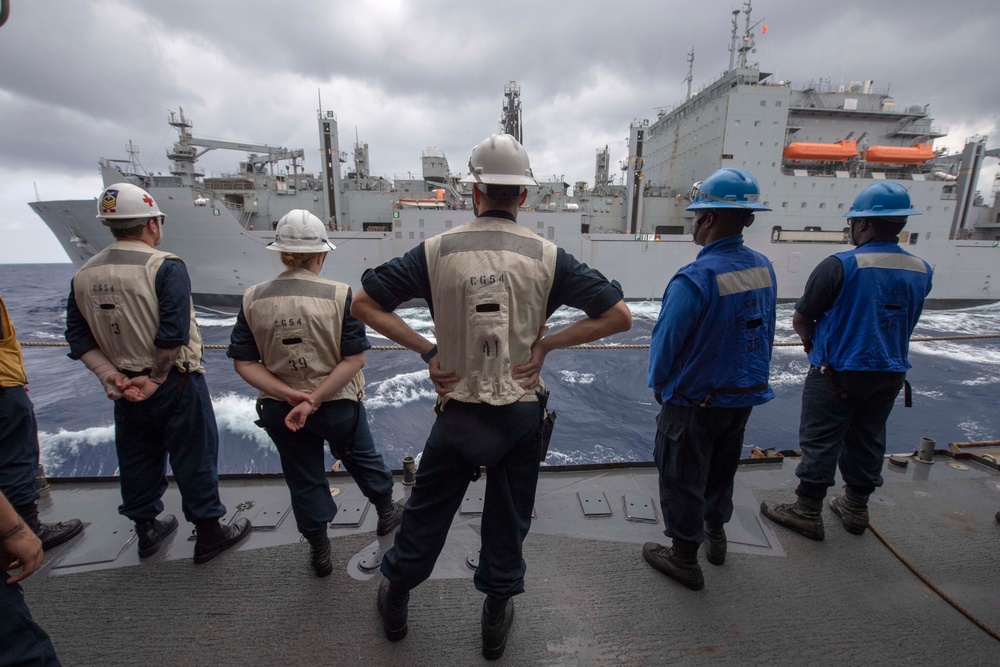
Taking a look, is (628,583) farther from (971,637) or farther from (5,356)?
(5,356)

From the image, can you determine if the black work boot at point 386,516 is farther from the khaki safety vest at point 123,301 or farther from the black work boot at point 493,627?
the khaki safety vest at point 123,301

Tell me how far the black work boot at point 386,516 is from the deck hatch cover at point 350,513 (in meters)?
0.16

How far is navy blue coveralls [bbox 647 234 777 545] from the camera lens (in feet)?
5.65

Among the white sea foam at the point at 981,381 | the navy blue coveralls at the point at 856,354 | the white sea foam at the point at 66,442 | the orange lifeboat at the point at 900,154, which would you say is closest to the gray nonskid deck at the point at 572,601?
the navy blue coveralls at the point at 856,354

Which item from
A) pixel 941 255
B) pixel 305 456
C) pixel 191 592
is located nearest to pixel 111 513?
pixel 191 592

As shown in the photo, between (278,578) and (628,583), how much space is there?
1606 mm

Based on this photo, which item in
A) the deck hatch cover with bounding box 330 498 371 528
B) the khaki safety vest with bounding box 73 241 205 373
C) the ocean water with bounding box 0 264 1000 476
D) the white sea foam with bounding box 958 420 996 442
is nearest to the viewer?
the khaki safety vest with bounding box 73 241 205 373

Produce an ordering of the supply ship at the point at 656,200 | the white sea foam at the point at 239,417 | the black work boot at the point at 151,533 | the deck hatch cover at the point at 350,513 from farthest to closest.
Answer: the supply ship at the point at 656,200
the white sea foam at the point at 239,417
the deck hatch cover at the point at 350,513
the black work boot at the point at 151,533

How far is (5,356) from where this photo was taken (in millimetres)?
1792

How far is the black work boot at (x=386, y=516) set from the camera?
218 centimetres

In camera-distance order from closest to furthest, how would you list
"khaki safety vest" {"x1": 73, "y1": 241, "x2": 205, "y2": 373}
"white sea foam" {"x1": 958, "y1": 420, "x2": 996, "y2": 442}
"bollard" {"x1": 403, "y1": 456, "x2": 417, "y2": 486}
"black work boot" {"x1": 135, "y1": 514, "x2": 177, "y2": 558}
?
"khaki safety vest" {"x1": 73, "y1": 241, "x2": 205, "y2": 373} < "black work boot" {"x1": 135, "y1": 514, "x2": 177, "y2": 558} < "bollard" {"x1": 403, "y1": 456, "x2": 417, "y2": 486} < "white sea foam" {"x1": 958, "y1": 420, "x2": 996, "y2": 442}

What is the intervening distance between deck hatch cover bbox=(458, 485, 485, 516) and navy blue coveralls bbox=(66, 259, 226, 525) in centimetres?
122

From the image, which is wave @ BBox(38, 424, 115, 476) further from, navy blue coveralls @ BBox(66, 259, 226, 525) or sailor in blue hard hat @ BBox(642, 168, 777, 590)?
sailor in blue hard hat @ BBox(642, 168, 777, 590)

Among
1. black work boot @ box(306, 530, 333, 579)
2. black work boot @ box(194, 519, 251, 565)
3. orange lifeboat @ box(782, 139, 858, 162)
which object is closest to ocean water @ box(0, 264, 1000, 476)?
black work boot @ box(194, 519, 251, 565)
